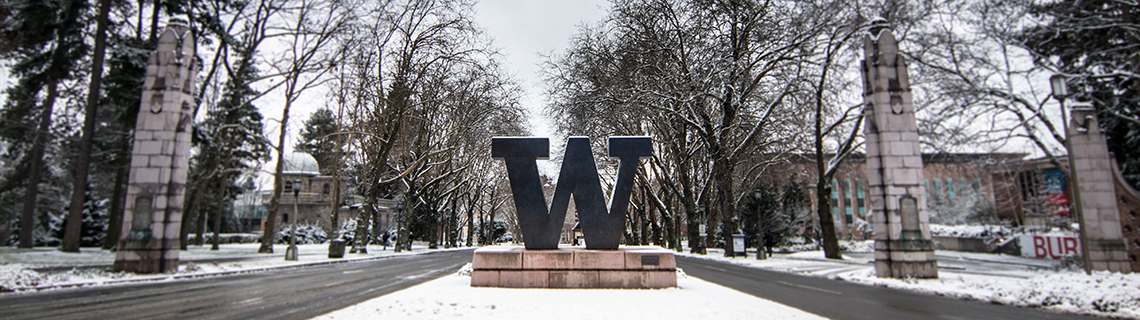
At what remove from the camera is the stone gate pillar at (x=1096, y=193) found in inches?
547

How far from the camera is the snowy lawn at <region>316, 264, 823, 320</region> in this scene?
709cm

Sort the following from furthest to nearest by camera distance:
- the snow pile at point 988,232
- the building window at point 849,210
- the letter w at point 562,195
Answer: the building window at point 849,210 → the snow pile at point 988,232 → the letter w at point 562,195

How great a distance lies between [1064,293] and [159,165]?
20.6m

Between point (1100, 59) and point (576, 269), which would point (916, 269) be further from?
point (1100, 59)

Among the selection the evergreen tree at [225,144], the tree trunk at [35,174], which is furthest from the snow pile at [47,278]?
the tree trunk at [35,174]

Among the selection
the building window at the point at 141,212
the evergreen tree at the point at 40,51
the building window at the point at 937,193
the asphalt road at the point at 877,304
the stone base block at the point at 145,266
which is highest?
the evergreen tree at the point at 40,51

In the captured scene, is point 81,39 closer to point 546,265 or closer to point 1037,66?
point 546,265

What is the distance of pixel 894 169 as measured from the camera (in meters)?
14.1

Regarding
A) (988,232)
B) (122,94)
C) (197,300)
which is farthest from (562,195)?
(988,232)

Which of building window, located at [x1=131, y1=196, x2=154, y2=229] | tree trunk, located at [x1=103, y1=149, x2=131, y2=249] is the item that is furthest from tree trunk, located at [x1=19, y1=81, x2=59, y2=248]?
building window, located at [x1=131, y1=196, x2=154, y2=229]

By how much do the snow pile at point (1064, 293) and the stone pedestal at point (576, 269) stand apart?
20.2ft

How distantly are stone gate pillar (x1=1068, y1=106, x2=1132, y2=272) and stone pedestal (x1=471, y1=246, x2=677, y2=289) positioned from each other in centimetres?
1181

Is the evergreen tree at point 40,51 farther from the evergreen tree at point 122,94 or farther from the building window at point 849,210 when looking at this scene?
the building window at point 849,210

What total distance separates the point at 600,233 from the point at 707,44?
15696 mm
